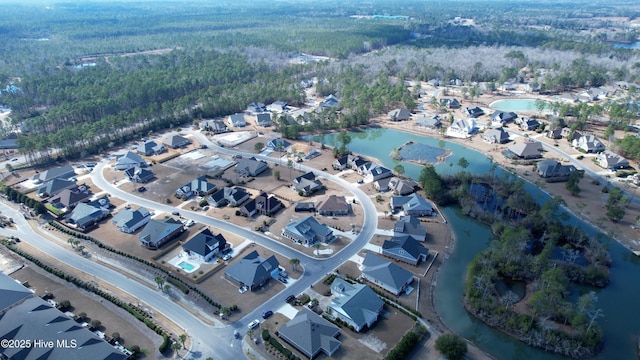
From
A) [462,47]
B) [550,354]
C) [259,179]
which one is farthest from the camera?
[462,47]

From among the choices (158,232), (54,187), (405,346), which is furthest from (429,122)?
(54,187)

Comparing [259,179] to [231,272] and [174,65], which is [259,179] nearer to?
[231,272]

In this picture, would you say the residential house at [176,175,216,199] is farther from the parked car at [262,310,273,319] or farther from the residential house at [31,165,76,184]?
the parked car at [262,310,273,319]

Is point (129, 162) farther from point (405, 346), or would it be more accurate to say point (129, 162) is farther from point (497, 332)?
point (497, 332)

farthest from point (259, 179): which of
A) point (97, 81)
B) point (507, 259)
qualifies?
point (97, 81)

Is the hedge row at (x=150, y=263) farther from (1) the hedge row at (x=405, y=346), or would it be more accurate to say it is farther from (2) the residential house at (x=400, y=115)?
(2) the residential house at (x=400, y=115)

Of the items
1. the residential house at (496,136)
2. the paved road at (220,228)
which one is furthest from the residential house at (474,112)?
the paved road at (220,228)

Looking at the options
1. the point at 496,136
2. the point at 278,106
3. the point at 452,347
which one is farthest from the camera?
the point at 278,106
